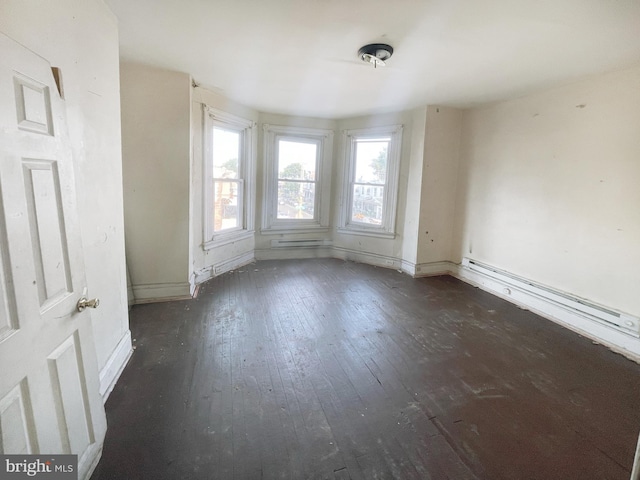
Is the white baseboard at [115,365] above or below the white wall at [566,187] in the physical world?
below

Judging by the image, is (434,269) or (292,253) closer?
(434,269)

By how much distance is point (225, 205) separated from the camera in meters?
4.44

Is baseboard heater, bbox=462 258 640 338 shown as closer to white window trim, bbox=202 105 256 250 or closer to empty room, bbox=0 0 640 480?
empty room, bbox=0 0 640 480

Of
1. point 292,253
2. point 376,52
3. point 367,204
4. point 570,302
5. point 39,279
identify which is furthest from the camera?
point 292,253

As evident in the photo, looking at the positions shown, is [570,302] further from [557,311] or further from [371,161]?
[371,161]

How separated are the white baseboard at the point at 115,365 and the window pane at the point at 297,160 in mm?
3417

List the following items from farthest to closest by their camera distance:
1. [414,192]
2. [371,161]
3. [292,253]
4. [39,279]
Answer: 1. [292,253]
2. [371,161]
3. [414,192]
4. [39,279]

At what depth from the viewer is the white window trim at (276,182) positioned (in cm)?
494

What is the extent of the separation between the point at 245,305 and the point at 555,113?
12.4ft

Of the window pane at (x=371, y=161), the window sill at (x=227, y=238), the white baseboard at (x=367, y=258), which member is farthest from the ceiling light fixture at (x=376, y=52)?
the white baseboard at (x=367, y=258)

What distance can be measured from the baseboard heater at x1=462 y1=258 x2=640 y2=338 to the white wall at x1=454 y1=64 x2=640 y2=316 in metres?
0.06

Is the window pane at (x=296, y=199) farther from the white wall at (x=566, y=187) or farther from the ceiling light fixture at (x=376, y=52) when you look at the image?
the ceiling light fixture at (x=376, y=52)

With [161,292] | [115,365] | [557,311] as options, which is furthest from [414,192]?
[115,365]

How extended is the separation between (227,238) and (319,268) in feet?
4.78
